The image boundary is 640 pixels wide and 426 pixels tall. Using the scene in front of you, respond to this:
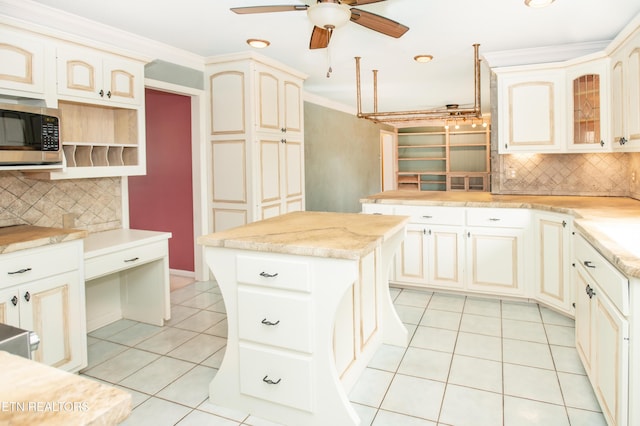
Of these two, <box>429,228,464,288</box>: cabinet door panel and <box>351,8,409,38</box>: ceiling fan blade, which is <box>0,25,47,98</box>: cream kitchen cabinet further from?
<box>429,228,464,288</box>: cabinet door panel

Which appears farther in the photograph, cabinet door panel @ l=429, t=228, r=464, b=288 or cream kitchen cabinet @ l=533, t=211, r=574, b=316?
cabinet door panel @ l=429, t=228, r=464, b=288

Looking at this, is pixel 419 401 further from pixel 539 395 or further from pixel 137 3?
pixel 137 3

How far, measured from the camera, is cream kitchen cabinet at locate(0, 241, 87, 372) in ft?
6.90

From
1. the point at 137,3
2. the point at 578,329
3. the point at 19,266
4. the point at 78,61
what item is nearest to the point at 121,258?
the point at 19,266

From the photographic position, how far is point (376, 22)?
2426 millimetres

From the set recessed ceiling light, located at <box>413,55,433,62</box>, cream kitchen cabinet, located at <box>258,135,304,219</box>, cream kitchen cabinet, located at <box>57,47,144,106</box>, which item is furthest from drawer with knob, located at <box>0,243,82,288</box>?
recessed ceiling light, located at <box>413,55,433,62</box>

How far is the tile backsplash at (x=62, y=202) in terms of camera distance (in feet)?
8.86

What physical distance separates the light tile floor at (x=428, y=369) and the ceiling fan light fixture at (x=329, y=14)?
190 cm

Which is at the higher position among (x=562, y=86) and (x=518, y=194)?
(x=562, y=86)

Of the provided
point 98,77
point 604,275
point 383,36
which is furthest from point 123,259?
point 604,275

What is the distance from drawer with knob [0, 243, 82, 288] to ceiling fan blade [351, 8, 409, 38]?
2012mm

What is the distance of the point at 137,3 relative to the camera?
9.15 feet

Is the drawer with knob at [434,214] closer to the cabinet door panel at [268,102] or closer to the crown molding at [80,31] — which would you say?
the cabinet door panel at [268,102]

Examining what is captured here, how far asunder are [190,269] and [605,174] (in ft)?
13.6
